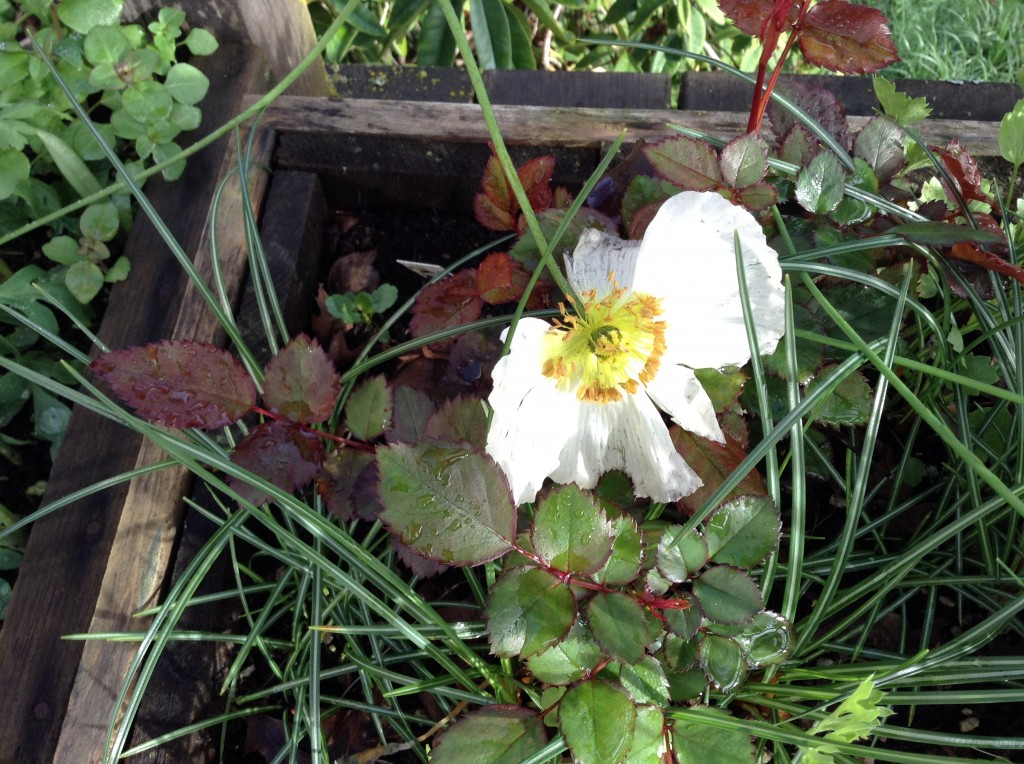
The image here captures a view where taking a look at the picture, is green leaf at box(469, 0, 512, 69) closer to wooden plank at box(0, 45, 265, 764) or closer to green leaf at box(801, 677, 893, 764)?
wooden plank at box(0, 45, 265, 764)

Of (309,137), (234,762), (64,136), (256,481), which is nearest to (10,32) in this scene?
(64,136)

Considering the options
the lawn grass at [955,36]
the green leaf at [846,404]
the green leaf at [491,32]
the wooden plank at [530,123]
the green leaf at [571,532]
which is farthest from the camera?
the lawn grass at [955,36]

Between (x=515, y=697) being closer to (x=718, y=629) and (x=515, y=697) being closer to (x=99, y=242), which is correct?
(x=718, y=629)

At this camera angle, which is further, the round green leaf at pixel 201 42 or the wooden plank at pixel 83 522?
the round green leaf at pixel 201 42

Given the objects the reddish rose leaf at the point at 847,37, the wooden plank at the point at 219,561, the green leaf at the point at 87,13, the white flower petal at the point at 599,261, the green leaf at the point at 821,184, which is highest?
the reddish rose leaf at the point at 847,37

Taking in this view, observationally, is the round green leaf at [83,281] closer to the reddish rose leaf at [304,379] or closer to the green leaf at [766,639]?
the reddish rose leaf at [304,379]

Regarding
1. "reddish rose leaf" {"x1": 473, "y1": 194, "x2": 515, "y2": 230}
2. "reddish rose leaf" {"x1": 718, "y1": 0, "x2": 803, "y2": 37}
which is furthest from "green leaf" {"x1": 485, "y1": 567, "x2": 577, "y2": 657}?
"reddish rose leaf" {"x1": 718, "y1": 0, "x2": 803, "y2": 37}

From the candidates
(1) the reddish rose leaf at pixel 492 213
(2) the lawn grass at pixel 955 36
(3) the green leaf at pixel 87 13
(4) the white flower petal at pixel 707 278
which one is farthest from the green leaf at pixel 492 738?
(2) the lawn grass at pixel 955 36
